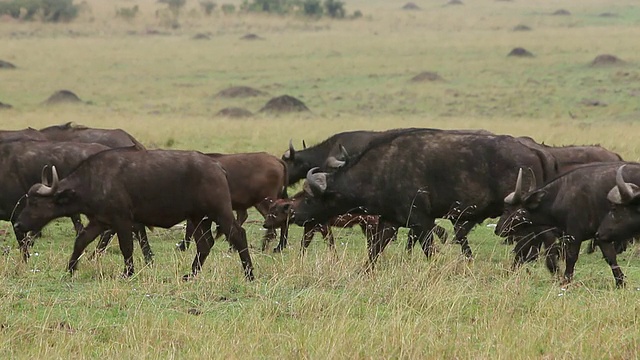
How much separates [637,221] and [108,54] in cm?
3802

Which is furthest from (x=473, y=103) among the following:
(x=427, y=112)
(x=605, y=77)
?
(x=605, y=77)

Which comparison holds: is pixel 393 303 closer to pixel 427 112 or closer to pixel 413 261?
pixel 413 261

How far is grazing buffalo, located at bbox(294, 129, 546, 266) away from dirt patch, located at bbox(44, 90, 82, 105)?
2078 cm

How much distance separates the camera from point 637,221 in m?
9.40

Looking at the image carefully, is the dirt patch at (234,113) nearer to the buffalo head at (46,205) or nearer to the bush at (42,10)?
the buffalo head at (46,205)

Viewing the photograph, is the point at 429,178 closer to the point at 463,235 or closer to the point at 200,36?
the point at 463,235

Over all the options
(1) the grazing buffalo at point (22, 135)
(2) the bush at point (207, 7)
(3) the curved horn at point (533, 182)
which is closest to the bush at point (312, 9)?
(2) the bush at point (207, 7)

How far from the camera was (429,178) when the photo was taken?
10898mm

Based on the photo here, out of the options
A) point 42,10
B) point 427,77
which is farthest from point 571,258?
point 42,10

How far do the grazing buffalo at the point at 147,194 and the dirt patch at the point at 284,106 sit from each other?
1930cm

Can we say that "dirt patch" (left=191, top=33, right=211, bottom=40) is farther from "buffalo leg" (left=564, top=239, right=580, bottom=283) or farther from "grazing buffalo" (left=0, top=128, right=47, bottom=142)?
"buffalo leg" (left=564, top=239, right=580, bottom=283)

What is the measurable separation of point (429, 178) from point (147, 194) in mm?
2728

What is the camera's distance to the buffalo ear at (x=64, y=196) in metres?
10.2

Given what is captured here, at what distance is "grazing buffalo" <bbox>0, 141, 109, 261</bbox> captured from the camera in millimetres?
11898
